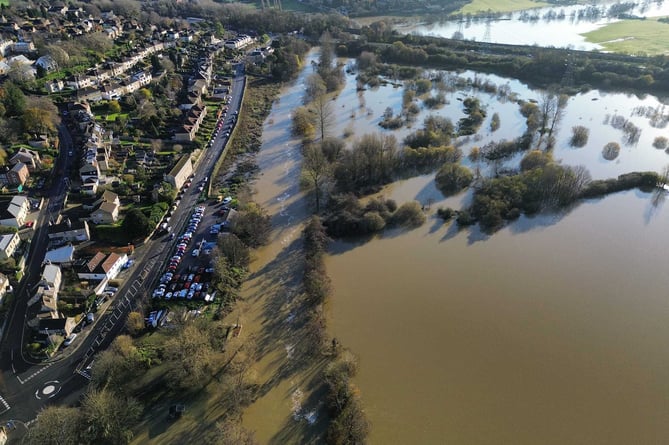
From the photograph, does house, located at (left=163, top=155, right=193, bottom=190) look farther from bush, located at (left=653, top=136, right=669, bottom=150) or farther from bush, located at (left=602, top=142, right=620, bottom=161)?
bush, located at (left=653, top=136, right=669, bottom=150)

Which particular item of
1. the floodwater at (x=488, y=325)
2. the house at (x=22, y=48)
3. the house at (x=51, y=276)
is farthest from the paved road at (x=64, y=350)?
the house at (x=22, y=48)

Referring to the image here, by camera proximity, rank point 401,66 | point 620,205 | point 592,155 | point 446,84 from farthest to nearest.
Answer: point 401,66, point 446,84, point 592,155, point 620,205

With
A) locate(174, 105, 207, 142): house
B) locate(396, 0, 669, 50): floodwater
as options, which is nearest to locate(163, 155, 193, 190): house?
locate(174, 105, 207, 142): house

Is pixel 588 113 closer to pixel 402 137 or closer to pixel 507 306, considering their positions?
pixel 402 137

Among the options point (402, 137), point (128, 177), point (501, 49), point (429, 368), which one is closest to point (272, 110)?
point (402, 137)

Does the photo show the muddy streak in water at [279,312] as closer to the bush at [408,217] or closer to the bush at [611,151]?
the bush at [408,217]

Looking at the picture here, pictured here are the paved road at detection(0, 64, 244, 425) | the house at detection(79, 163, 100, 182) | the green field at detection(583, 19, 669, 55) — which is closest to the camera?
the paved road at detection(0, 64, 244, 425)
